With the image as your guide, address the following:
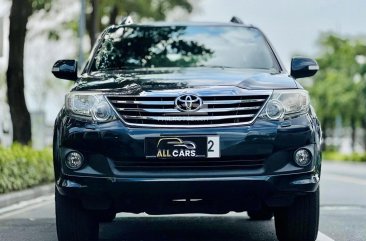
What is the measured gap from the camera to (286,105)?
5.64 metres

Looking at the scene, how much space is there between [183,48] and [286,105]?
1.75 m

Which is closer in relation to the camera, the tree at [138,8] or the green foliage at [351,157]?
the tree at [138,8]

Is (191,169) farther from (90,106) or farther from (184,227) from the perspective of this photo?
(184,227)

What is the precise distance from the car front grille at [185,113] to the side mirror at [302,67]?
1.07m

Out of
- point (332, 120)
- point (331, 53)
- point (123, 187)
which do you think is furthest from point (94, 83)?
point (332, 120)

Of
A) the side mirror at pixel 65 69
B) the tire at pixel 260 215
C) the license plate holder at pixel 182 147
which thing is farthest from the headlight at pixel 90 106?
the tire at pixel 260 215

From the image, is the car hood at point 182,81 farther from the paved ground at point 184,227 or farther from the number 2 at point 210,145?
the paved ground at point 184,227

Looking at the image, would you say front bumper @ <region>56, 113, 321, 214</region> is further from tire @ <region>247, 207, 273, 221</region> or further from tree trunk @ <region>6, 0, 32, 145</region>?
tree trunk @ <region>6, 0, 32, 145</region>

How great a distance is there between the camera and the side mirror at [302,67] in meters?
6.59

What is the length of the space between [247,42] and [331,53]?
5660cm

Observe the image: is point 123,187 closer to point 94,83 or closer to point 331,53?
point 94,83

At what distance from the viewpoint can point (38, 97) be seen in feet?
214

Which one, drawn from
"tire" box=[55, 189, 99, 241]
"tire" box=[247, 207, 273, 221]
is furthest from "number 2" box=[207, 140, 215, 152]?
"tire" box=[247, 207, 273, 221]

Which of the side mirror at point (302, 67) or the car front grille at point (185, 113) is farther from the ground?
the side mirror at point (302, 67)
